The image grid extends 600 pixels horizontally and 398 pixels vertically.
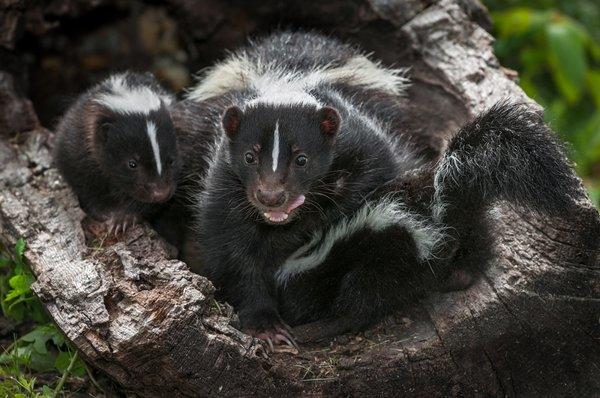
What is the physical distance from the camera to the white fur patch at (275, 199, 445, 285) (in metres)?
4.39

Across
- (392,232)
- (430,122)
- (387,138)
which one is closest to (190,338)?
(392,232)

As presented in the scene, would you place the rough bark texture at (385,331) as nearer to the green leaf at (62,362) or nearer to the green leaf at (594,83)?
the green leaf at (62,362)

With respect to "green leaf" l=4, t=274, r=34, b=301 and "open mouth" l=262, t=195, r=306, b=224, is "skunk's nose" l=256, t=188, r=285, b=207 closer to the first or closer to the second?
"open mouth" l=262, t=195, r=306, b=224

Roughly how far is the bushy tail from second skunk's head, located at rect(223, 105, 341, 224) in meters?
0.63

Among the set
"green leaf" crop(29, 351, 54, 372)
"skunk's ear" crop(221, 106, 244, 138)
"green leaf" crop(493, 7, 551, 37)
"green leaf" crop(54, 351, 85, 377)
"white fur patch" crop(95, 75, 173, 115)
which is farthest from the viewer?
"green leaf" crop(493, 7, 551, 37)

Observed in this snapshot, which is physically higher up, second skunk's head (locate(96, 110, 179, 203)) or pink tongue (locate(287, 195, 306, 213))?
pink tongue (locate(287, 195, 306, 213))

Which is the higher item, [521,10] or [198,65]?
[521,10]

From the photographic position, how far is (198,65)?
7.26 metres

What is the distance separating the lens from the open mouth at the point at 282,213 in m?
4.41

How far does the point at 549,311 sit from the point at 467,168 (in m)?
0.78

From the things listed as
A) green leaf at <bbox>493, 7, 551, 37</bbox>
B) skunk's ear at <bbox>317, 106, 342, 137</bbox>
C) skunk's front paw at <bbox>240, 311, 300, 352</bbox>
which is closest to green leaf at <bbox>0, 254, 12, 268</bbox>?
skunk's front paw at <bbox>240, 311, 300, 352</bbox>

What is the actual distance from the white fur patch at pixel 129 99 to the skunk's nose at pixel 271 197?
55.2 inches

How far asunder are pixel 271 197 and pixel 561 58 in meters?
4.37

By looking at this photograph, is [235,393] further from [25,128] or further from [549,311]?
[25,128]
